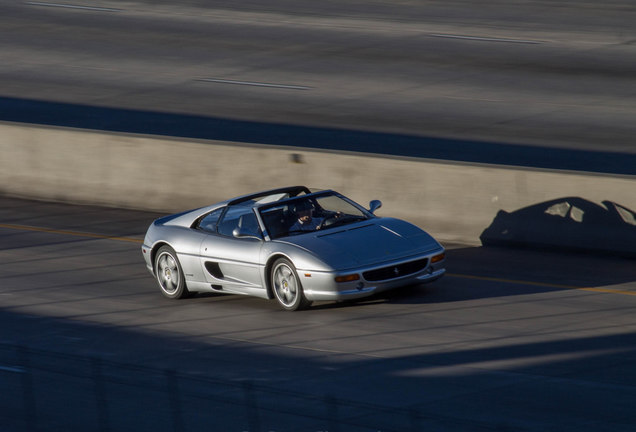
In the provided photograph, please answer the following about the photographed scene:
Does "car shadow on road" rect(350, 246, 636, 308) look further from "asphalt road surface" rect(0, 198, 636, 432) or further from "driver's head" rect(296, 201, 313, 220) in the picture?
"driver's head" rect(296, 201, 313, 220)

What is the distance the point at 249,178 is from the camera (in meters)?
18.6

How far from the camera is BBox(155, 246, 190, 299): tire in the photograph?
46.9 feet

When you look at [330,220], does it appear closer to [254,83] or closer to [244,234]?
[244,234]

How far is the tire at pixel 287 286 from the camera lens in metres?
13.0

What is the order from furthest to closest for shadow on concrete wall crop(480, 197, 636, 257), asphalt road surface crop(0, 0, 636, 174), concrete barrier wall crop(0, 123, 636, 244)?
asphalt road surface crop(0, 0, 636, 174) → concrete barrier wall crop(0, 123, 636, 244) → shadow on concrete wall crop(480, 197, 636, 257)

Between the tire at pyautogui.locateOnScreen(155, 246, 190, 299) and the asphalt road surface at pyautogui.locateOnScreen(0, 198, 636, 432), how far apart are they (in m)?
0.16

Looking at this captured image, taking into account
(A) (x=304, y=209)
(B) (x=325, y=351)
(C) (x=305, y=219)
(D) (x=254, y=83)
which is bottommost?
(B) (x=325, y=351)

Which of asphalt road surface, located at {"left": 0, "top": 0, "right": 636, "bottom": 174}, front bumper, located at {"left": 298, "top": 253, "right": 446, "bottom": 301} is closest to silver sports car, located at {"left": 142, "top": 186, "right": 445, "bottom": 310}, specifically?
front bumper, located at {"left": 298, "top": 253, "right": 446, "bottom": 301}

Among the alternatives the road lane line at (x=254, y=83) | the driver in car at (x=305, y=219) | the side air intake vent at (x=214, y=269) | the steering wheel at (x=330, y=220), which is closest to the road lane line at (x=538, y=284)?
the steering wheel at (x=330, y=220)

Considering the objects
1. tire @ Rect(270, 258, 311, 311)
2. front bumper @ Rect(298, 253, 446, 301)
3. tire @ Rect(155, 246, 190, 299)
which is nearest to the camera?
front bumper @ Rect(298, 253, 446, 301)

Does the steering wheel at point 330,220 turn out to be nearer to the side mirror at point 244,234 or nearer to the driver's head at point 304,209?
the driver's head at point 304,209

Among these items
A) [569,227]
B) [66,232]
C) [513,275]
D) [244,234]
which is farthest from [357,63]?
[244,234]

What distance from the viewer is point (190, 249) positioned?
14180mm

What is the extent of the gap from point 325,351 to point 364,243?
6.35 feet
